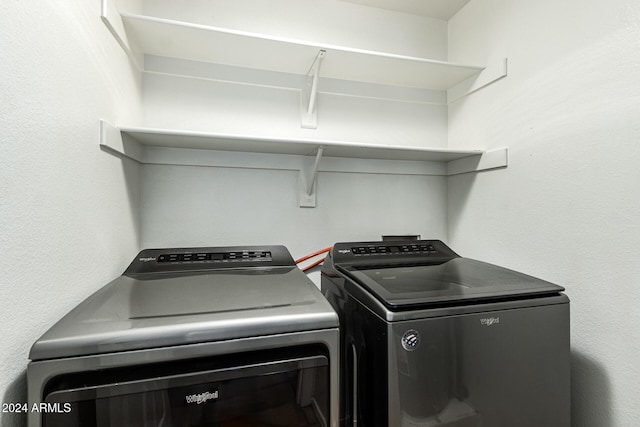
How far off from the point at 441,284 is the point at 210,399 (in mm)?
712

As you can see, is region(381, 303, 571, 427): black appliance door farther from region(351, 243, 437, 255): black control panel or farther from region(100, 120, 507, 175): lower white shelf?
region(100, 120, 507, 175): lower white shelf

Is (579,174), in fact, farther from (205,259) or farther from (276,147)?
(205,259)

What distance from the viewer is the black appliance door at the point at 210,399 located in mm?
557

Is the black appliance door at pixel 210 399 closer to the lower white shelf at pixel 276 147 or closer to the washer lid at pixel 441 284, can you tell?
the washer lid at pixel 441 284

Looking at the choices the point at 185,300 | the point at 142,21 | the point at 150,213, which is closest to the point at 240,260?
the point at 185,300

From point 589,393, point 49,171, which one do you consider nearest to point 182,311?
point 49,171

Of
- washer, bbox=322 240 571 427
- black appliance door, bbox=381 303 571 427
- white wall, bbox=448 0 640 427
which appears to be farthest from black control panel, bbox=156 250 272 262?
white wall, bbox=448 0 640 427

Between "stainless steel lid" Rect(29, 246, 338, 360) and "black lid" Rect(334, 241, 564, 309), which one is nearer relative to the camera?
"stainless steel lid" Rect(29, 246, 338, 360)

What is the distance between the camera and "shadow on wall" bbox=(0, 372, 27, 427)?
533 millimetres

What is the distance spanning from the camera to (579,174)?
98 cm

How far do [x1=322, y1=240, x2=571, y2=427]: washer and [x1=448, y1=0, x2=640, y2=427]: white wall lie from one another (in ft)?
0.53

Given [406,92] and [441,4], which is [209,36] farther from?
→ [441,4]

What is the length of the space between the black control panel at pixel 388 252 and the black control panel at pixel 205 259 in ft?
0.76

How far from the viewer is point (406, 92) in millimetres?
1620
